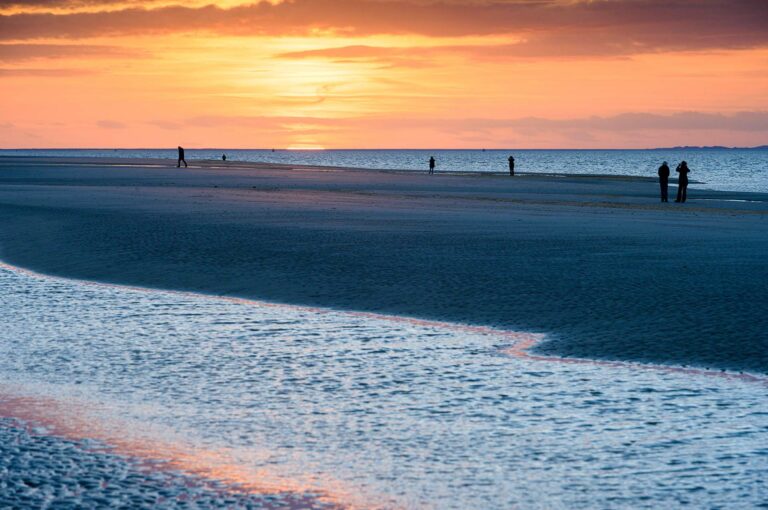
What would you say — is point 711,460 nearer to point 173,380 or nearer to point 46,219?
point 173,380

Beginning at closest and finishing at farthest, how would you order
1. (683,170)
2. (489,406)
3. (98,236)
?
(489,406) < (98,236) < (683,170)

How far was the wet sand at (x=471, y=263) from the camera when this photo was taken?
11805 mm

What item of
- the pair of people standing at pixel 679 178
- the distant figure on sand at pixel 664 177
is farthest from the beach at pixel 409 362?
the distant figure on sand at pixel 664 177

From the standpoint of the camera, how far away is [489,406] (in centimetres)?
804

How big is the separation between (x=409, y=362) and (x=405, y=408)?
1.80 meters

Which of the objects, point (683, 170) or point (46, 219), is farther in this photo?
point (683, 170)

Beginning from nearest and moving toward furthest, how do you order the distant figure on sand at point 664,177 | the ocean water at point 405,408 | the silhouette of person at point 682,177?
the ocean water at point 405,408, the silhouette of person at point 682,177, the distant figure on sand at point 664,177

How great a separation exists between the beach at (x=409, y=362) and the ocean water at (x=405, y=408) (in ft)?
0.09

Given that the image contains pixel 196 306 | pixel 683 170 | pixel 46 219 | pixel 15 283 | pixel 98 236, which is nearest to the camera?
pixel 196 306

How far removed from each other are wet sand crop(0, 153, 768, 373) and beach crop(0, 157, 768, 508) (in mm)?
79

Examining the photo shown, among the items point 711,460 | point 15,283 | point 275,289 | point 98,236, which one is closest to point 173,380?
point 711,460

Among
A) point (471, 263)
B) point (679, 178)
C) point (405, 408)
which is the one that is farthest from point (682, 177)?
point (405, 408)

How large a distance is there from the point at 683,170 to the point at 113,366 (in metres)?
34.7

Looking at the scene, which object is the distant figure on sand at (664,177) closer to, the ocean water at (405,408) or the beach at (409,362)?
the beach at (409,362)
